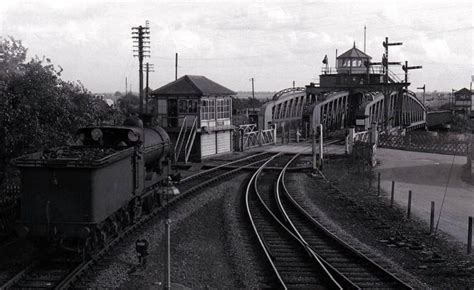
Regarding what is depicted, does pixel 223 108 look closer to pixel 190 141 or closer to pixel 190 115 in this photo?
pixel 190 115

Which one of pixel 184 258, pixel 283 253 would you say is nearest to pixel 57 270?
pixel 184 258

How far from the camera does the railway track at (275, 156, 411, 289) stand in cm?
1088

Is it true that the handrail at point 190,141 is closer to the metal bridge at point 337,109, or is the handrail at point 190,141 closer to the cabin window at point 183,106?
the cabin window at point 183,106

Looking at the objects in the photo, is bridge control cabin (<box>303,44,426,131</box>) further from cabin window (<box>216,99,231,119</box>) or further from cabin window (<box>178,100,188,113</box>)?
cabin window (<box>178,100,188,113</box>)

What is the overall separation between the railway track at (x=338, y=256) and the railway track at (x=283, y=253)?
261 mm

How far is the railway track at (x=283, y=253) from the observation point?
10.9 metres

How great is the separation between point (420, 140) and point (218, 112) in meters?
15.5

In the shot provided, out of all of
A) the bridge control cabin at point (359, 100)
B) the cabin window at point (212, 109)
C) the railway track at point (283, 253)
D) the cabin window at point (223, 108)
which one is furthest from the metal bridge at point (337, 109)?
the railway track at point (283, 253)

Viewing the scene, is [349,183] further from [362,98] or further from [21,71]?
[362,98]

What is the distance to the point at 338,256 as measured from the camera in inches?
508

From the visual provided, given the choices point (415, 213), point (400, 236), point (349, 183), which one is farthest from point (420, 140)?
point (400, 236)

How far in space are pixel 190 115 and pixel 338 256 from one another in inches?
801

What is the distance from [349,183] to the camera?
83.3 feet

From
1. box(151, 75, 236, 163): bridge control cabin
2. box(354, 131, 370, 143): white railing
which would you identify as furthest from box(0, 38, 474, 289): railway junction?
box(354, 131, 370, 143): white railing
